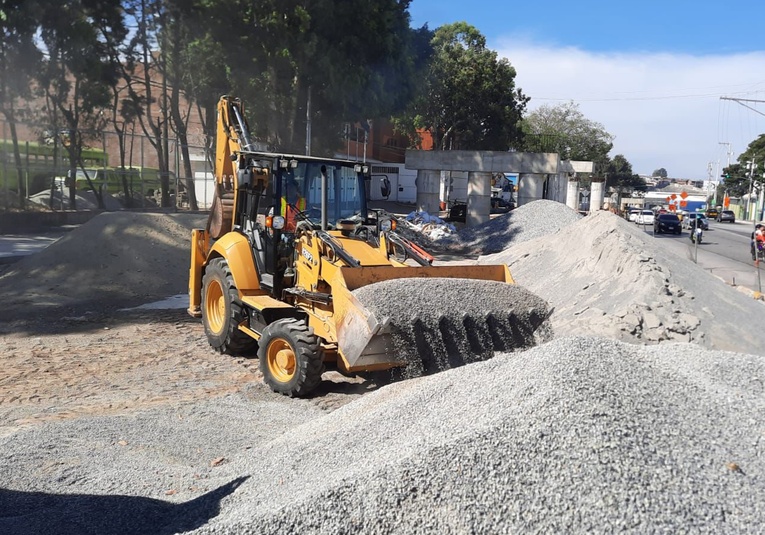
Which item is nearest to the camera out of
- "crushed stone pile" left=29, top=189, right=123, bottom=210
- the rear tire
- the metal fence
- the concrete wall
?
the rear tire

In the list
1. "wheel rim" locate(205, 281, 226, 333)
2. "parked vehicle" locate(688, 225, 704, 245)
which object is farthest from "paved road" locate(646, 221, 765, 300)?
"wheel rim" locate(205, 281, 226, 333)

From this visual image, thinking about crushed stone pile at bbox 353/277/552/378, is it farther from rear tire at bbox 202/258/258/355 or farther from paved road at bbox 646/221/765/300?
paved road at bbox 646/221/765/300

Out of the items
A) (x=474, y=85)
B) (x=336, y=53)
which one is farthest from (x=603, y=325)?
(x=474, y=85)

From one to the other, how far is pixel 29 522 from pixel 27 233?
73.2 ft

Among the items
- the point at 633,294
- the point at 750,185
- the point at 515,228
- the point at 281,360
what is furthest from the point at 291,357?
the point at 750,185

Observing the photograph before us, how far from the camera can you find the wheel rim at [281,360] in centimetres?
807

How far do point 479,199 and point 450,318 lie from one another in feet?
92.6

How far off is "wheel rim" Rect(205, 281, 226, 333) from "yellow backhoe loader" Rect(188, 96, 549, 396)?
0.02 meters

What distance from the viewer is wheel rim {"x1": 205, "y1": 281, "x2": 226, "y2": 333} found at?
10.1 m

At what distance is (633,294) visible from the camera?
1084cm

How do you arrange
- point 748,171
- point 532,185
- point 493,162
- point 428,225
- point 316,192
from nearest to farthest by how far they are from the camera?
point 316,192
point 428,225
point 493,162
point 532,185
point 748,171

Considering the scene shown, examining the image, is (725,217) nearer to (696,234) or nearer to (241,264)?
(696,234)

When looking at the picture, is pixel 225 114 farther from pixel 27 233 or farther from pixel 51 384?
pixel 27 233

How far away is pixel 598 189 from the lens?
54.2m
